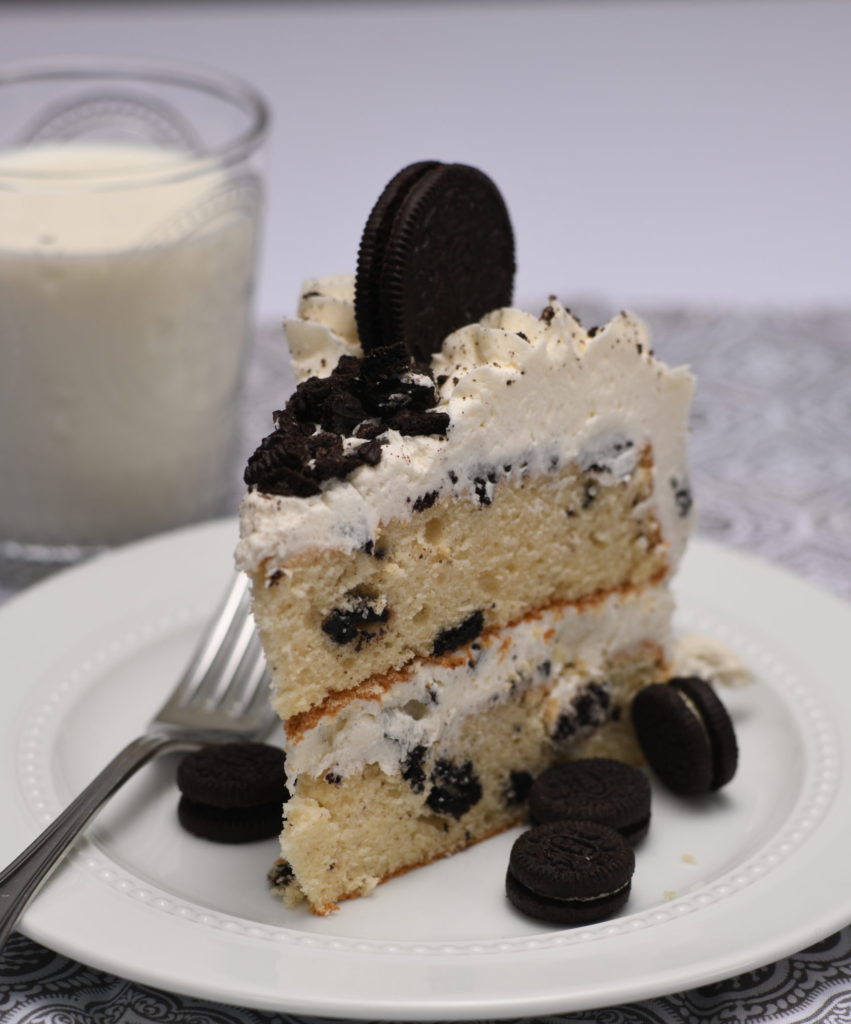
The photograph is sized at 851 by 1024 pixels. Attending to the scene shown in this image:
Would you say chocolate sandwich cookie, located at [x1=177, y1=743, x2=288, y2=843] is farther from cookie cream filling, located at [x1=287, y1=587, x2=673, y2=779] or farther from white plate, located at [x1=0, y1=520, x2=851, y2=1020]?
cookie cream filling, located at [x1=287, y1=587, x2=673, y2=779]

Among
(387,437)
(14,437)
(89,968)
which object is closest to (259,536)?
(387,437)

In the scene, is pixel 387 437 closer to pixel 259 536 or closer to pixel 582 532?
pixel 259 536

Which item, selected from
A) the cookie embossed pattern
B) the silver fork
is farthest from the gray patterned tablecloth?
the silver fork

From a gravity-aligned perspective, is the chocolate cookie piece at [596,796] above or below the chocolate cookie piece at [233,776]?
above

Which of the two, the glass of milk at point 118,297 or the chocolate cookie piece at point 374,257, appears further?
the glass of milk at point 118,297

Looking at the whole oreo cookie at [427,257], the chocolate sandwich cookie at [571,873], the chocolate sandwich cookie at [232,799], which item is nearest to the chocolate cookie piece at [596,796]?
the chocolate sandwich cookie at [571,873]

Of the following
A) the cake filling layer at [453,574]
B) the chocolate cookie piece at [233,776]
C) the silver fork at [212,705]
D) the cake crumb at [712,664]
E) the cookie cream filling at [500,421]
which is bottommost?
the silver fork at [212,705]

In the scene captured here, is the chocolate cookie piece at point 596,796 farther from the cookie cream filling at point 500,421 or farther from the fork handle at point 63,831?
the fork handle at point 63,831
